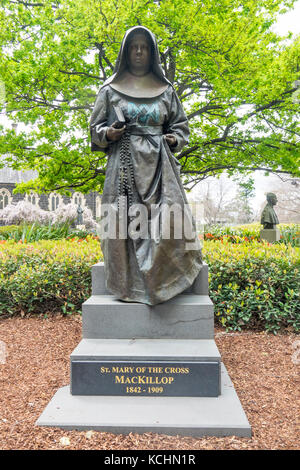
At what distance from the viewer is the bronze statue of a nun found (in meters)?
3.17

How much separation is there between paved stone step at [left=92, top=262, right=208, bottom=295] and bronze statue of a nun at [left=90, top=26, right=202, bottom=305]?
14cm

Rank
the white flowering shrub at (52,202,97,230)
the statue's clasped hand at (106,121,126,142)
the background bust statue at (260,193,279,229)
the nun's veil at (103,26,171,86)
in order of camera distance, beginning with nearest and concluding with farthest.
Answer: the statue's clasped hand at (106,121,126,142) < the nun's veil at (103,26,171,86) < the background bust statue at (260,193,279,229) < the white flowering shrub at (52,202,97,230)

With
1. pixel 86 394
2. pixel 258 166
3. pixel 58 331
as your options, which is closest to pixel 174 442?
pixel 86 394

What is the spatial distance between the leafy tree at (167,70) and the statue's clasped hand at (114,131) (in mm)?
6171

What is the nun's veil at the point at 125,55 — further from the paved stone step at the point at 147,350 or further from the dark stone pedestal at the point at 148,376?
the paved stone step at the point at 147,350

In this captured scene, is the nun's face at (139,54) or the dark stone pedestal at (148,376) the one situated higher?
the nun's face at (139,54)

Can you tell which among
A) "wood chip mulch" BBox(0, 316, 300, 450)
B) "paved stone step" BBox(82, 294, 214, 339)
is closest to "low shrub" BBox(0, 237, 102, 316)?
"wood chip mulch" BBox(0, 316, 300, 450)

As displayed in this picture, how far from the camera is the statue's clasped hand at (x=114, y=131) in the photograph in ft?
10.3

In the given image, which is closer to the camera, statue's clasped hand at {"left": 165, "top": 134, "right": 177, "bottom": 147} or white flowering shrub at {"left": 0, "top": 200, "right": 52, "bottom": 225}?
statue's clasped hand at {"left": 165, "top": 134, "right": 177, "bottom": 147}

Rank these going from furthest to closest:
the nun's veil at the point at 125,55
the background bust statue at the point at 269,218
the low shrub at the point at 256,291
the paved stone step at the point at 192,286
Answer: the background bust statue at the point at 269,218, the low shrub at the point at 256,291, the paved stone step at the point at 192,286, the nun's veil at the point at 125,55

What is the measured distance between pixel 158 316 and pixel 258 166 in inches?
355

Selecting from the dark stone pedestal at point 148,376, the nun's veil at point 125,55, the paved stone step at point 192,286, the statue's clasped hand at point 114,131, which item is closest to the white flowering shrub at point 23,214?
the paved stone step at point 192,286

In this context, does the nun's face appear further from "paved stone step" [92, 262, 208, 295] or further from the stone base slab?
the stone base slab

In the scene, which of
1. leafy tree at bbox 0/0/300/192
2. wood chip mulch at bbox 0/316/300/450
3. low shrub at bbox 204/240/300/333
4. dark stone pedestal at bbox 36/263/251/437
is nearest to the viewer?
wood chip mulch at bbox 0/316/300/450
